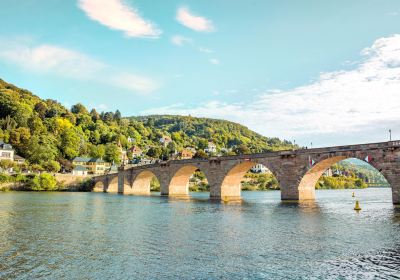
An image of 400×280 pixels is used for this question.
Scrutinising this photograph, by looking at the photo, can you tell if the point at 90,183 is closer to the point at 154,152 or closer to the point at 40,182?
the point at 40,182

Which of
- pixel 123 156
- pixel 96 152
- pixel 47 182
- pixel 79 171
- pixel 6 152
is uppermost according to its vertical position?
pixel 96 152

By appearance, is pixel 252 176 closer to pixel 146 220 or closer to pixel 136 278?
pixel 146 220

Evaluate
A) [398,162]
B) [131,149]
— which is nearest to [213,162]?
[398,162]

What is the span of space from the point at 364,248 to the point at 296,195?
30.2 metres

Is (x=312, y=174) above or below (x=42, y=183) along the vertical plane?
above

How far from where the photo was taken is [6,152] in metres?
102

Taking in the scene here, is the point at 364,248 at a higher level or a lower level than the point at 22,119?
lower

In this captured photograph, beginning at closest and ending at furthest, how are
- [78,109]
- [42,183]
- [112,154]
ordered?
[42,183] < [112,154] < [78,109]

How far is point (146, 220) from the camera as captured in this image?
103 feet

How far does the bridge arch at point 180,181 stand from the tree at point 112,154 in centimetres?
6861

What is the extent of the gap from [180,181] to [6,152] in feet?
179

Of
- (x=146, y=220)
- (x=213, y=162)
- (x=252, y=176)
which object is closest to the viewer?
(x=146, y=220)

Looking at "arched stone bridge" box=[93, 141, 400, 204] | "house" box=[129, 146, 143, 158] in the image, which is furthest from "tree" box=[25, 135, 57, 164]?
"house" box=[129, 146, 143, 158]

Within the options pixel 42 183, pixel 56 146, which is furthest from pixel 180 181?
pixel 56 146
